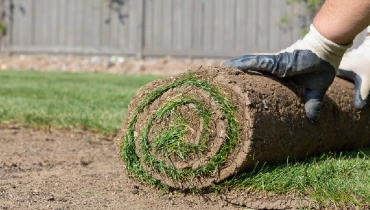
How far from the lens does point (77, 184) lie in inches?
137

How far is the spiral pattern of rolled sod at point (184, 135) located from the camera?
3.08 meters

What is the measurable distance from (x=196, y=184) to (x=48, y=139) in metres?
2.08

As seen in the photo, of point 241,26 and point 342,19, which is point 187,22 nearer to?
point 241,26

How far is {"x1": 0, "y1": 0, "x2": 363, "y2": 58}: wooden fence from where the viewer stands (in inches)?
547

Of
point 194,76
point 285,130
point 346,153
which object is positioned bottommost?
point 346,153

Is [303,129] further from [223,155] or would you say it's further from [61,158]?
[61,158]

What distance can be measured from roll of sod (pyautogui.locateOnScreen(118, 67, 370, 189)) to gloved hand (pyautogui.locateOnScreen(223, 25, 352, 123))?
5 centimetres

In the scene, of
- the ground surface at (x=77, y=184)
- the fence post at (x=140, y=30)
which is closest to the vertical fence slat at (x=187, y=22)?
the fence post at (x=140, y=30)

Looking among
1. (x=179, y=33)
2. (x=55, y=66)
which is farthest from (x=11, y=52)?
(x=179, y=33)

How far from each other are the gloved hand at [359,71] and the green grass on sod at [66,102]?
75.1 inches

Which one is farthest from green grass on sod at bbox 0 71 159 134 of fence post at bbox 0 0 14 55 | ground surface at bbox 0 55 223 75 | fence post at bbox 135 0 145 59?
fence post at bbox 0 0 14 55

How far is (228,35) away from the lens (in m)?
14.1

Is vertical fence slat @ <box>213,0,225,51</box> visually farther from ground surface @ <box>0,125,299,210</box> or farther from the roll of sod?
the roll of sod

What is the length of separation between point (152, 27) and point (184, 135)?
1169cm
